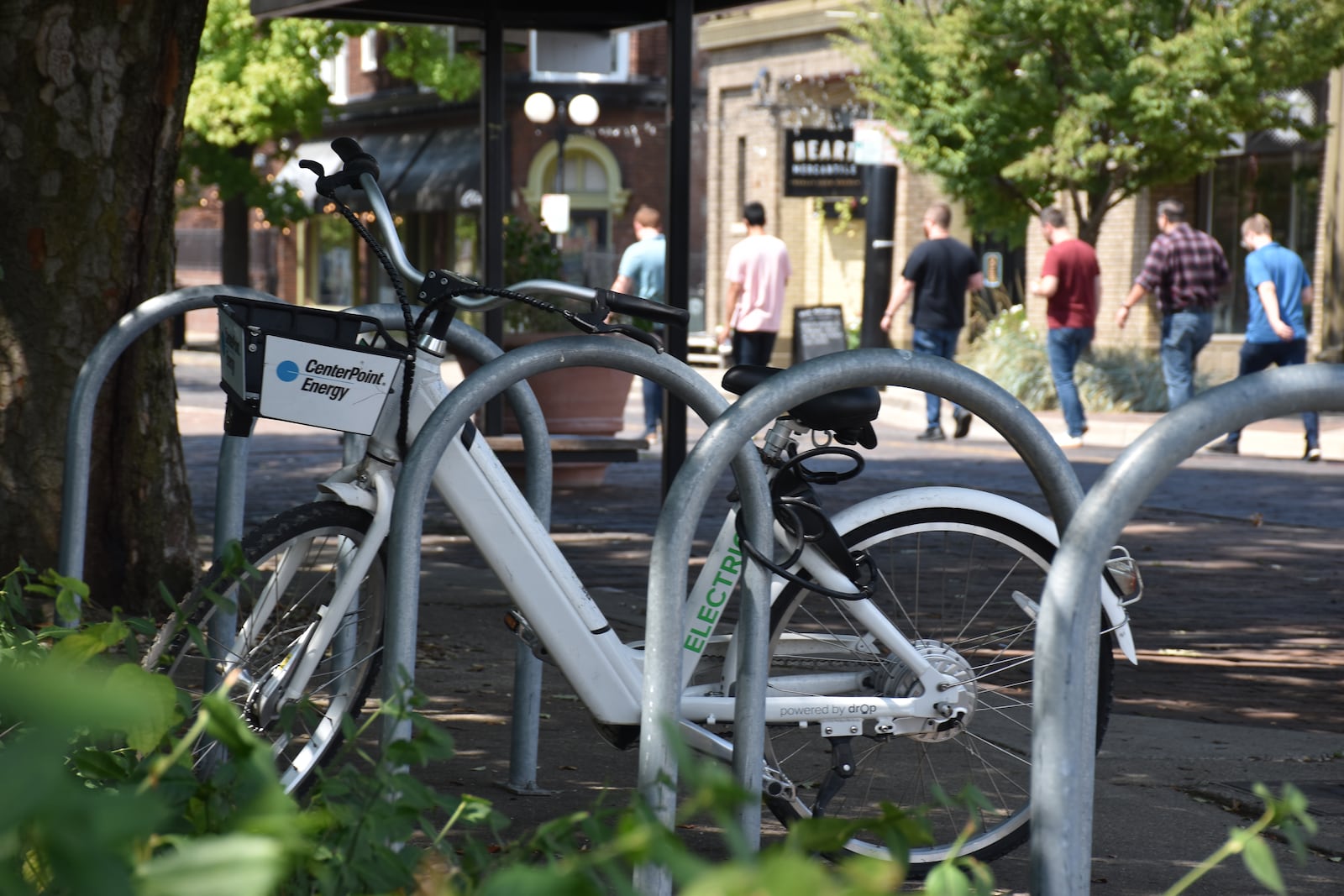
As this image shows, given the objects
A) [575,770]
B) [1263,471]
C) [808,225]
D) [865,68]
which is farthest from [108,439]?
[808,225]

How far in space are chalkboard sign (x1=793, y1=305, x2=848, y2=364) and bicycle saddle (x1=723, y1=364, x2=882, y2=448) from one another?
710 inches

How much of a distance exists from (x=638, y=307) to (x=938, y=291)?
12063mm

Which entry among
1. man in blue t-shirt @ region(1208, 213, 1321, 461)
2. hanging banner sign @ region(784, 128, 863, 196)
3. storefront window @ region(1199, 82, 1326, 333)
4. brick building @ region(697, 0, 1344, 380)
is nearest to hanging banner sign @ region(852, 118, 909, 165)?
hanging banner sign @ region(784, 128, 863, 196)

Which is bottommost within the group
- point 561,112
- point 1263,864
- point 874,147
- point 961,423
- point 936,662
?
point 961,423

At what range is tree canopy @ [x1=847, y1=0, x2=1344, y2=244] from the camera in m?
19.4

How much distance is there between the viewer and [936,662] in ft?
11.7

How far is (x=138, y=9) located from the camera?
523cm

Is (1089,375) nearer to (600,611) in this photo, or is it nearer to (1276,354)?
(1276,354)

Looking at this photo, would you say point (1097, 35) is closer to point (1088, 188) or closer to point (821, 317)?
point (1088, 188)

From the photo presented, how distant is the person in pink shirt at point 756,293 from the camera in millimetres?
13969

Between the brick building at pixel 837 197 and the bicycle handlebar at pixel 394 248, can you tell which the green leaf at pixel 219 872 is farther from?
the brick building at pixel 837 197

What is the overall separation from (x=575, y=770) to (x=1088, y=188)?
1758 cm

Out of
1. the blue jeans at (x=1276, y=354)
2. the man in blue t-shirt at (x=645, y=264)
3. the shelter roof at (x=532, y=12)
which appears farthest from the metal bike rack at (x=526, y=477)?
the blue jeans at (x=1276, y=354)

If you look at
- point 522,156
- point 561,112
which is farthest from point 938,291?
point 522,156
